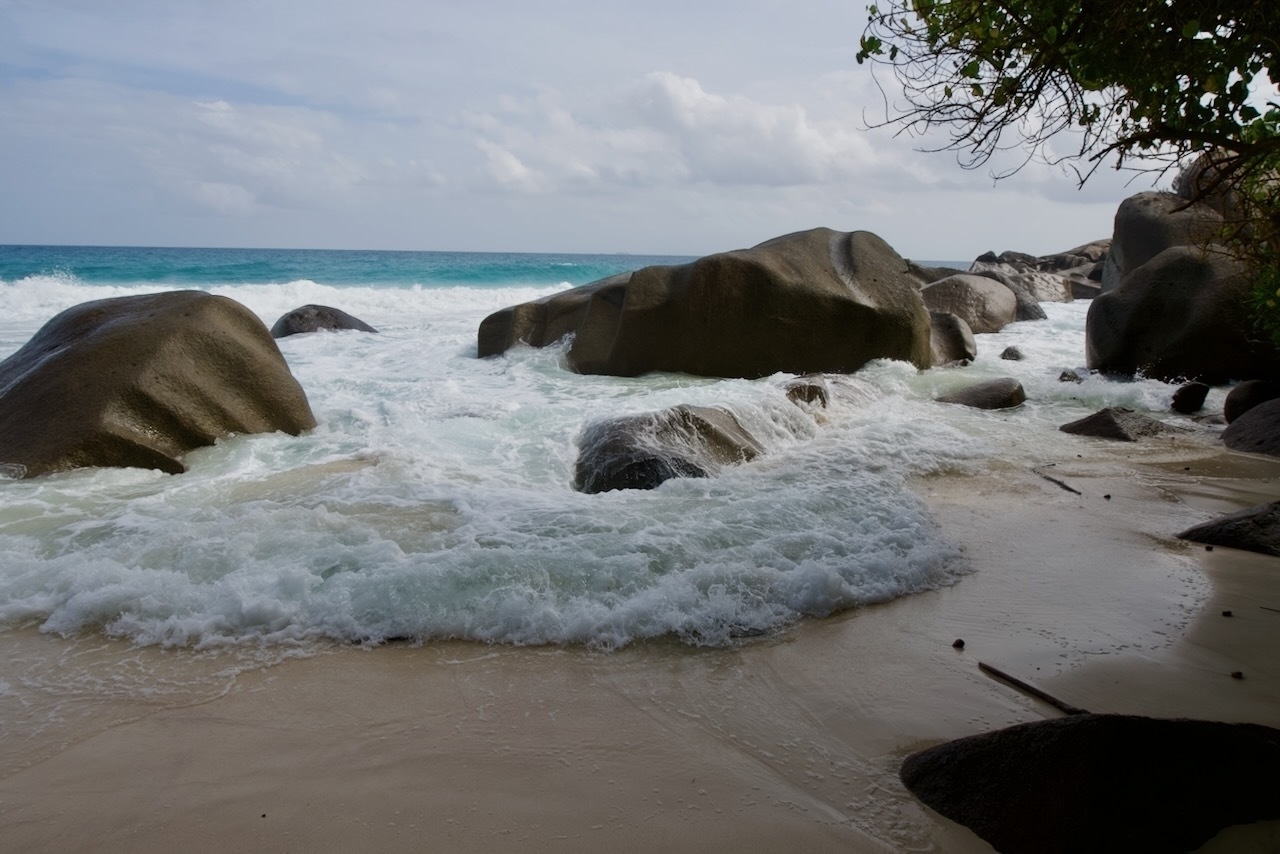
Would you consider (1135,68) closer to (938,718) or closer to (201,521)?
(938,718)

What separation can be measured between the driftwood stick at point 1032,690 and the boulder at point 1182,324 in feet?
26.8

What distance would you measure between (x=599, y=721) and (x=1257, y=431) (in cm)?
697

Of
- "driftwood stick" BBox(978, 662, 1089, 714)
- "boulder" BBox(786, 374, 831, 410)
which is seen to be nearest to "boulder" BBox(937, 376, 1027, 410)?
"boulder" BBox(786, 374, 831, 410)

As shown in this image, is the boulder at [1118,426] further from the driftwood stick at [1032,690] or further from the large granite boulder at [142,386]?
the large granite boulder at [142,386]

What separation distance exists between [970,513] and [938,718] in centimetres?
263

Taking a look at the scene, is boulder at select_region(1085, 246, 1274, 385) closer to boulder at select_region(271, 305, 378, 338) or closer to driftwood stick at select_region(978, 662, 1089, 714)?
driftwood stick at select_region(978, 662, 1089, 714)

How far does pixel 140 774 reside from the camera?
2613 mm

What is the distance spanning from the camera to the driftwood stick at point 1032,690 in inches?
115

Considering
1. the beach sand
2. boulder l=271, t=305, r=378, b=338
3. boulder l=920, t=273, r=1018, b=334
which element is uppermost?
boulder l=920, t=273, r=1018, b=334

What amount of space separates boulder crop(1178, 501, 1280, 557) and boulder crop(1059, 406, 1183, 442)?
9.25 ft

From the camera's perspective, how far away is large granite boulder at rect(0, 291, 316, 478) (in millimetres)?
5742

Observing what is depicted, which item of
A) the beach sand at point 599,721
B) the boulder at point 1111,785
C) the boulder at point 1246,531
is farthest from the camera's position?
the boulder at point 1246,531

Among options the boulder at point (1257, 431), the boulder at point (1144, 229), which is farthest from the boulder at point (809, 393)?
the boulder at point (1144, 229)

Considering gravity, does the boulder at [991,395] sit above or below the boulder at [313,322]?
below
